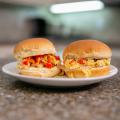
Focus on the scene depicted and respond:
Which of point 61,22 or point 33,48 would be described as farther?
point 61,22

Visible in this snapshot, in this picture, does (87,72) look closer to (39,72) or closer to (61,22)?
(39,72)

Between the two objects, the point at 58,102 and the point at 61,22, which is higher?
the point at 58,102

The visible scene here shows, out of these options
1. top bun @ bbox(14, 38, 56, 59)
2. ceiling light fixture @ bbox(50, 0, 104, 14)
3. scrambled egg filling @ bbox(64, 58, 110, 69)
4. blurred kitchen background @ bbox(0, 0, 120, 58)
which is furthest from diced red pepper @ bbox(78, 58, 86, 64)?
blurred kitchen background @ bbox(0, 0, 120, 58)

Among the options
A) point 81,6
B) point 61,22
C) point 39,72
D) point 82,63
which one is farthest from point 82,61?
point 61,22

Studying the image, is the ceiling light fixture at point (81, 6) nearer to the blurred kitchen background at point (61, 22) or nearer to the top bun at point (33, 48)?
the blurred kitchen background at point (61, 22)

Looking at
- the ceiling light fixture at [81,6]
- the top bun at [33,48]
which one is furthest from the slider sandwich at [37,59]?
the ceiling light fixture at [81,6]

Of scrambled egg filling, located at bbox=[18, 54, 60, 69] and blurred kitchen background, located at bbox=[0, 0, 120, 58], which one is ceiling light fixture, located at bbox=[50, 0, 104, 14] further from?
scrambled egg filling, located at bbox=[18, 54, 60, 69]
